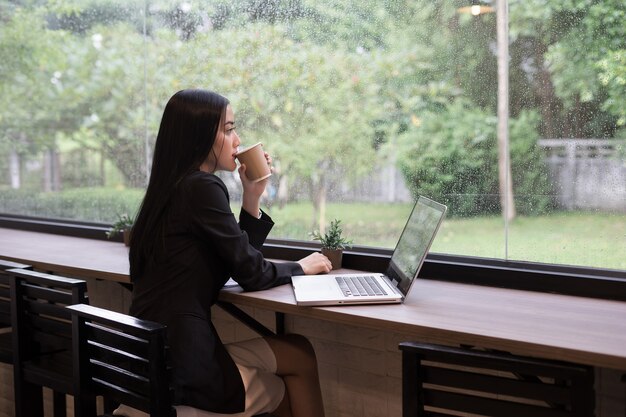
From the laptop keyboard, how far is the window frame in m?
0.26

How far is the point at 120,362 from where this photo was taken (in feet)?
6.43

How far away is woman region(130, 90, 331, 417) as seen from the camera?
2019 mm

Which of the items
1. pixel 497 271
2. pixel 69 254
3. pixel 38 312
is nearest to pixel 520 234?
pixel 497 271

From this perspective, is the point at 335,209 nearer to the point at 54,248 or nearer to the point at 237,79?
the point at 237,79

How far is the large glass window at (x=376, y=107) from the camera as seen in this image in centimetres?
224

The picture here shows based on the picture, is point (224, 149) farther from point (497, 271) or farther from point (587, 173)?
point (587, 173)

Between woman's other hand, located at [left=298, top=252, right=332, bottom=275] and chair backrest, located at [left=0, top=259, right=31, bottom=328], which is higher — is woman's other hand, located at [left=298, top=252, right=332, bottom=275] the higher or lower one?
the higher one

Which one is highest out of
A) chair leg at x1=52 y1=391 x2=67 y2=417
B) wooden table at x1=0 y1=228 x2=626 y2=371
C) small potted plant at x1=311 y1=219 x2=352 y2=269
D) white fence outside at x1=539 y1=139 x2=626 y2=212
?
white fence outside at x1=539 y1=139 x2=626 y2=212

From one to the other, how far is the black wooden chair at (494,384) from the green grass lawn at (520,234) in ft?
2.47

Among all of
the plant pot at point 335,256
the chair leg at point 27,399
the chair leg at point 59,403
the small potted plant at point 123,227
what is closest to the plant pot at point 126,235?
the small potted plant at point 123,227

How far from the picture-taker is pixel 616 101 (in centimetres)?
217

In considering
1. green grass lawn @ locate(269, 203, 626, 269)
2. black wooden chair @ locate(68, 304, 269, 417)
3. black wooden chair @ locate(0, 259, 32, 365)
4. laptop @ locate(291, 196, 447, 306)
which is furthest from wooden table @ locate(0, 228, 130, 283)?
green grass lawn @ locate(269, 203, 626, 269)

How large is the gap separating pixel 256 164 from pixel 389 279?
580 millimetres

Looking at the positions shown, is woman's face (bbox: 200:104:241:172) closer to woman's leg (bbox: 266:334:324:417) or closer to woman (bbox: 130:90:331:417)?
woman (bbox: 130:90:331:417)
